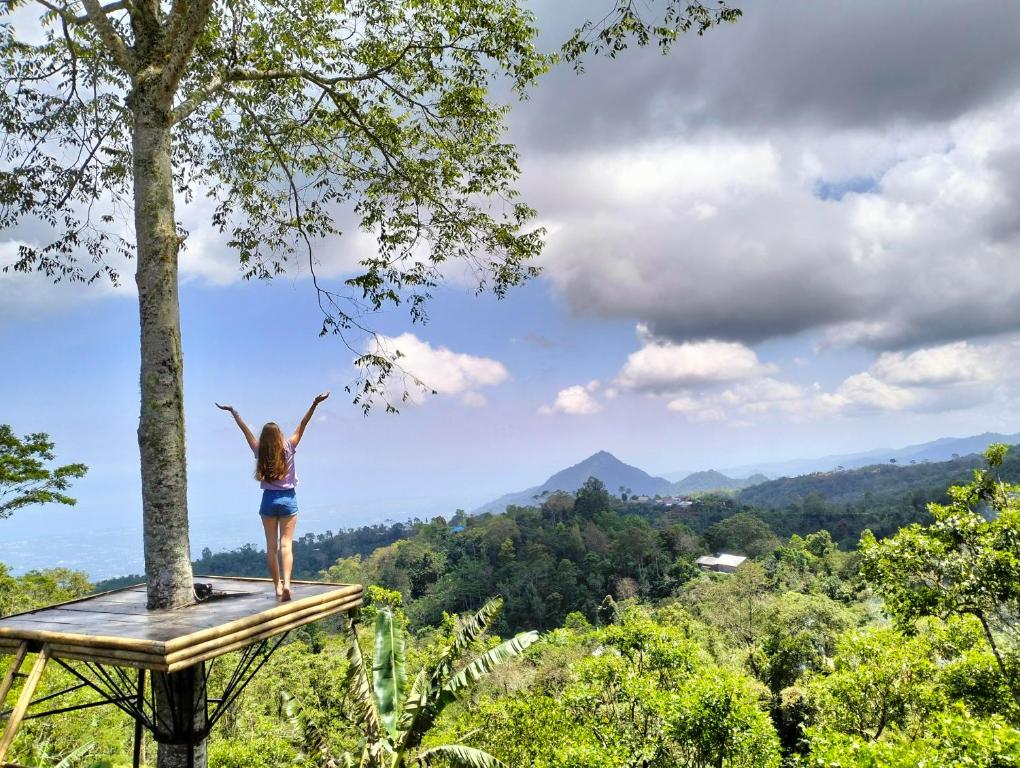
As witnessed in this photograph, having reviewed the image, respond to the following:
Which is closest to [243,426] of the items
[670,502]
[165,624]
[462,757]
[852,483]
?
[165,624]

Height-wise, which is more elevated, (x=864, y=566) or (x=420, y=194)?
(x=420, y=194)

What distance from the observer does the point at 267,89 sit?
7.05 metres

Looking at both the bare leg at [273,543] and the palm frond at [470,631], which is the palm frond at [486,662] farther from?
the bare leg at [273,543]

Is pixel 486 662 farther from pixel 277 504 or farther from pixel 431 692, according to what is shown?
pixel 277 504

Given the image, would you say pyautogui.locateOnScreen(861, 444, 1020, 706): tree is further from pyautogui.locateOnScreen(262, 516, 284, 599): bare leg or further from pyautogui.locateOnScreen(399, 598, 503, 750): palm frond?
pyautogui.locateOnScreen(262, 516, 284, 599): bare leg

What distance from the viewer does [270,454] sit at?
4602 mm

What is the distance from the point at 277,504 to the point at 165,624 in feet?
3.53

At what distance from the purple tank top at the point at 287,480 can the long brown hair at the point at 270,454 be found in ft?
0.13

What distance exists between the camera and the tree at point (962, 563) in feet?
25.9

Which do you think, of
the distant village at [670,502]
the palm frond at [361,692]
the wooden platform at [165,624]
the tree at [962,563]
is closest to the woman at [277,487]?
the wooden platform at [165,624]

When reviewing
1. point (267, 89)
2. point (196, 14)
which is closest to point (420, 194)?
point (267, 89)

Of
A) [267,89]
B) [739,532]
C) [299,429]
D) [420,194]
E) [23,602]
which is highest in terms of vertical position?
[267,89]

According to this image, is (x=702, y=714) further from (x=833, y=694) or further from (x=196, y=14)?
(x=196, y=14)

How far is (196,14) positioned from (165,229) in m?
1.71
